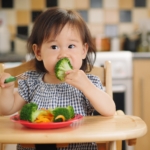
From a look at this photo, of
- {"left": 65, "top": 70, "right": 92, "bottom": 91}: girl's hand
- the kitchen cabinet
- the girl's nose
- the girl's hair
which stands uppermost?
the girl's hair

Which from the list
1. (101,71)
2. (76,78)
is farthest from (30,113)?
(101,71)

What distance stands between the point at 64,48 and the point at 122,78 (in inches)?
46.5

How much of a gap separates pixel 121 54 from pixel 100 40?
40 centimetres

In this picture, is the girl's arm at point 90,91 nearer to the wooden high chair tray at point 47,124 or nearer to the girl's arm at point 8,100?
the wooden high chair tray at point 47,124

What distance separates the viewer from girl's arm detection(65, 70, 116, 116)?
3.45 feet

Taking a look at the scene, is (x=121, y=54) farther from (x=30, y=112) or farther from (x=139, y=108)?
(x=30, y=112)

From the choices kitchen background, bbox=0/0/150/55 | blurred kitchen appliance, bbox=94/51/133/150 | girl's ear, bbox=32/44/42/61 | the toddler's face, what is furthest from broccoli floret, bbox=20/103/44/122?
kitchen background, bbox=0/0/150/55

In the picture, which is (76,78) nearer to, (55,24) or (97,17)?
(55,24)

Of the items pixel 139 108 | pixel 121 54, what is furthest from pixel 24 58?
pixel 139 108

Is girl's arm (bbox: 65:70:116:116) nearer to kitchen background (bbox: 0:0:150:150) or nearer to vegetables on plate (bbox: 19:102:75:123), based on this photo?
vegetables on plate (bbox: 19:102:75:123)

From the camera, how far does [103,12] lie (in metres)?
2.80

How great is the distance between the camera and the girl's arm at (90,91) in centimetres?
105

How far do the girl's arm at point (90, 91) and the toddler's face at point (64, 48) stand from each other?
0.11 m

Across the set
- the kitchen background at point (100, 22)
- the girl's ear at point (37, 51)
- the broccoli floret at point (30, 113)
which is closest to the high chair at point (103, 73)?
the girl's ear at point (37, 51)
